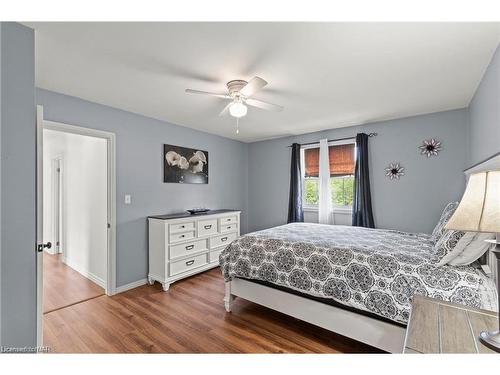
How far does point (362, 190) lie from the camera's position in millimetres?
3688

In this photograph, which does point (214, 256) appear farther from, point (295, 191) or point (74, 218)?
point (74, 218)

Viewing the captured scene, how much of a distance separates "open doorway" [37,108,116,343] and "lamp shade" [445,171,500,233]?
3193 mm

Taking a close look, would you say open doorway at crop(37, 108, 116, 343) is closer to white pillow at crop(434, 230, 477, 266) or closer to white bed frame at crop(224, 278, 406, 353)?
white bed frame at crop(224, 278, 406, 353)

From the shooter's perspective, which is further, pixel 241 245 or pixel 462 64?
pixel 241 245

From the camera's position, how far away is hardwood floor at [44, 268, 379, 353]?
1.93 metres

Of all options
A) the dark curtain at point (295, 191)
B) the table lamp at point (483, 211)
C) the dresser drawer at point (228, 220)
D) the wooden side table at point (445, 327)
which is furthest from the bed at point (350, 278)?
the dark curtain at point (295, 191)

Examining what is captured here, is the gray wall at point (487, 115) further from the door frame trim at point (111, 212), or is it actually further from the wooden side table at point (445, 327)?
the door frame trim at point (111, 212)

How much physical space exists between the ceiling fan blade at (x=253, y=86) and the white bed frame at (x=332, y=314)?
1.80 m

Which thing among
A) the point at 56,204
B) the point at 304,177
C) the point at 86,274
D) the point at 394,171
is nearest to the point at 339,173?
the point at 304,177

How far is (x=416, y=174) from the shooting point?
334cm

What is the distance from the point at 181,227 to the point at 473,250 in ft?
10.1

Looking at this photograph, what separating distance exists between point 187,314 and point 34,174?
74.9 inches
